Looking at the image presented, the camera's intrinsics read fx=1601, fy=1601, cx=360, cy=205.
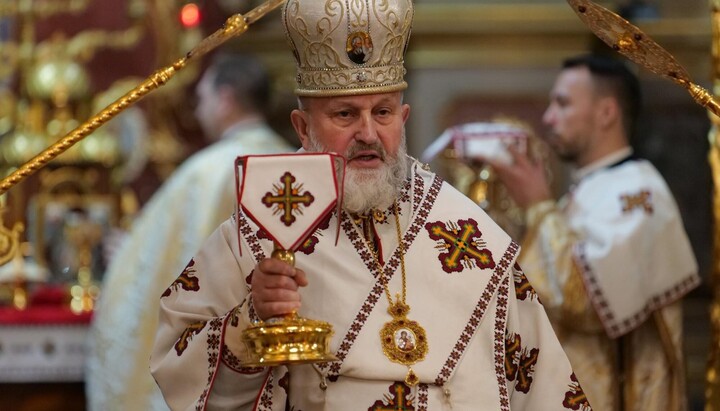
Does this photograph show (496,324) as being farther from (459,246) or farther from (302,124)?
(302,124)

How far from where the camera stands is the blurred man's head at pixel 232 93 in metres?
7.95

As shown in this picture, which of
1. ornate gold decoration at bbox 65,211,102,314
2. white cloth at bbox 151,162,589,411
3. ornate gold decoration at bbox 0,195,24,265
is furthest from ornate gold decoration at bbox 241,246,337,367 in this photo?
ornate gold decoration at bbox 65,211,102,314

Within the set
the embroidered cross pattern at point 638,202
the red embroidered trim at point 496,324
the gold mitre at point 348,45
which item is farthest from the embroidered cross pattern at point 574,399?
the embroidered cross pattern at point 638,202

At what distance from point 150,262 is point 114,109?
3881 mm

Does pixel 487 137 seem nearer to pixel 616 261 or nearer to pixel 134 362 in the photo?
pixel 616 261

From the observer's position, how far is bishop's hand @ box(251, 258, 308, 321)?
11.7 ft

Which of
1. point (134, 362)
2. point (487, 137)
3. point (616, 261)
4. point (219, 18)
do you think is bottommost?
point (134, 362)

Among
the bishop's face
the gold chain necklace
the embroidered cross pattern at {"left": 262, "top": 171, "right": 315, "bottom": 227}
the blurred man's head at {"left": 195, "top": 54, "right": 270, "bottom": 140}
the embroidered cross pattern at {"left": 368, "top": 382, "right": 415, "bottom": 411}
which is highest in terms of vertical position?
the blurred man's head at {"left": 195, "top": 54, "right": 270, "bottom": 140}

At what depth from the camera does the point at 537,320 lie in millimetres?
4301

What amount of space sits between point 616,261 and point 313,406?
93.6 inches

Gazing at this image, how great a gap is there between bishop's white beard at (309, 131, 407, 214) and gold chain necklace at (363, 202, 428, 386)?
20cm

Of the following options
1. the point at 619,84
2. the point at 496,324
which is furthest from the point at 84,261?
the point at 496,324

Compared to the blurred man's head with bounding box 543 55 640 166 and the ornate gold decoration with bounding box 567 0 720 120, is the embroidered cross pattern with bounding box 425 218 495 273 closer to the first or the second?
the ornate gold decoration with bounding box 567 0 720 120

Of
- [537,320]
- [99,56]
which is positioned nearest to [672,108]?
[99,56]
